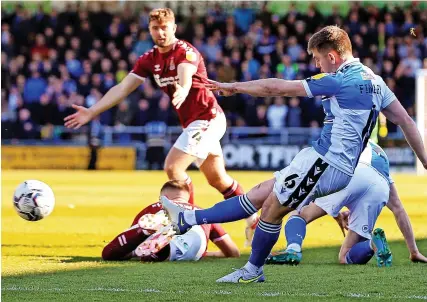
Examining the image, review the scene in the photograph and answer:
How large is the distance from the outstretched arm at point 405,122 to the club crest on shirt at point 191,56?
369 cm

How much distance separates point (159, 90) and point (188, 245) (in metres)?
19.0

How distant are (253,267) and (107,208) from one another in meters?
8.17

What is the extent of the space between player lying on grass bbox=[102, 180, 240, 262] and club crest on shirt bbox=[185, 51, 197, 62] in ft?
6.59

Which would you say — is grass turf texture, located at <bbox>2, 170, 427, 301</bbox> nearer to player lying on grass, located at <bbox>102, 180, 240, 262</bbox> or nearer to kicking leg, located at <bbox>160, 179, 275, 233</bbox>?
player lying on grass, located at <bbox>102, 180, 240, 262</bbox>

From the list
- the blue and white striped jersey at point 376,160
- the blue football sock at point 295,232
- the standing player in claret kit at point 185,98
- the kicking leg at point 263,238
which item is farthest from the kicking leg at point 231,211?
the standing player in claret kit at point 185,98

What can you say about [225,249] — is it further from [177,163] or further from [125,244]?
[177,163]

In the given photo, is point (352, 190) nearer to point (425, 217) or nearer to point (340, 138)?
point (340, 138)

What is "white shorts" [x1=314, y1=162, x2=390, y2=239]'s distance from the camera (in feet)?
28.9

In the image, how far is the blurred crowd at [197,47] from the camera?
26641 mm

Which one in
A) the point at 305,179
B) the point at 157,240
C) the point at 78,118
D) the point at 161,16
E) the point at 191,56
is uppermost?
the point at 161,16

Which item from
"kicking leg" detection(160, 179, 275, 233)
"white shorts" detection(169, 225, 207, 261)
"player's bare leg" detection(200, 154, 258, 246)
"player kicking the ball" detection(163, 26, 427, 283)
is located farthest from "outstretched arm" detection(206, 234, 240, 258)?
"player kicking the ball" detection(163, 26, 427, 283)

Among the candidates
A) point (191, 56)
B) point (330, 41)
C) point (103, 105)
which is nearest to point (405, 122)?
point (330, 41)

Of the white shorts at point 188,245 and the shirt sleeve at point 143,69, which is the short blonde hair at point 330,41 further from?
the shirt sleeve at point 143,69

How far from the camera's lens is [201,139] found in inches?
430
